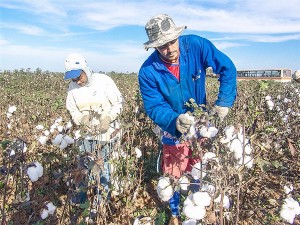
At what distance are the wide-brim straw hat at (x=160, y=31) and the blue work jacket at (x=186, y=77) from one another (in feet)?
0.75

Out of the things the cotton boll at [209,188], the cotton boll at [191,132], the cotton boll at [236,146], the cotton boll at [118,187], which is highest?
the cotton boll at [191,132]

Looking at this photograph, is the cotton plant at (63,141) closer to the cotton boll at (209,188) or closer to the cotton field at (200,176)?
the cotton field at (200,176)

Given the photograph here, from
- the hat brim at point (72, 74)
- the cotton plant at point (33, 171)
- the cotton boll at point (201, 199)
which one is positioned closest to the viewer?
the cotton boll at point (201, 199)

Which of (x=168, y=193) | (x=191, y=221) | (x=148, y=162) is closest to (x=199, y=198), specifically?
(x=191, y=221)

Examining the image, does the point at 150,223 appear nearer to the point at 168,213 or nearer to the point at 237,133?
the point at 237,133

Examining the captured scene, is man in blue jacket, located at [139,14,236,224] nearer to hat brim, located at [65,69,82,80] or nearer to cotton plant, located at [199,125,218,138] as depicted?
hat brim, located at [65,69,82,80]

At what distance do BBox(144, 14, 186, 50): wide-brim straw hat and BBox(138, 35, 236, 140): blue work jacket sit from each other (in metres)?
0.23

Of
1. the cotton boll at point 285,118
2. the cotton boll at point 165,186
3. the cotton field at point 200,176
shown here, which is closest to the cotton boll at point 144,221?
the cotton field at point 200,176

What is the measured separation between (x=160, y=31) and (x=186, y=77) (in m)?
0.43

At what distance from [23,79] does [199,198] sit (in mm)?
17970

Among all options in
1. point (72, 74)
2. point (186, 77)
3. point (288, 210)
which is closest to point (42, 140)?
point (72, 74)

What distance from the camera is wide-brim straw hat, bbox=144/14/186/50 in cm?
240

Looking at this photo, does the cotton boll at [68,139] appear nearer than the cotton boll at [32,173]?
No

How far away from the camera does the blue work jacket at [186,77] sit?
2654 mm
